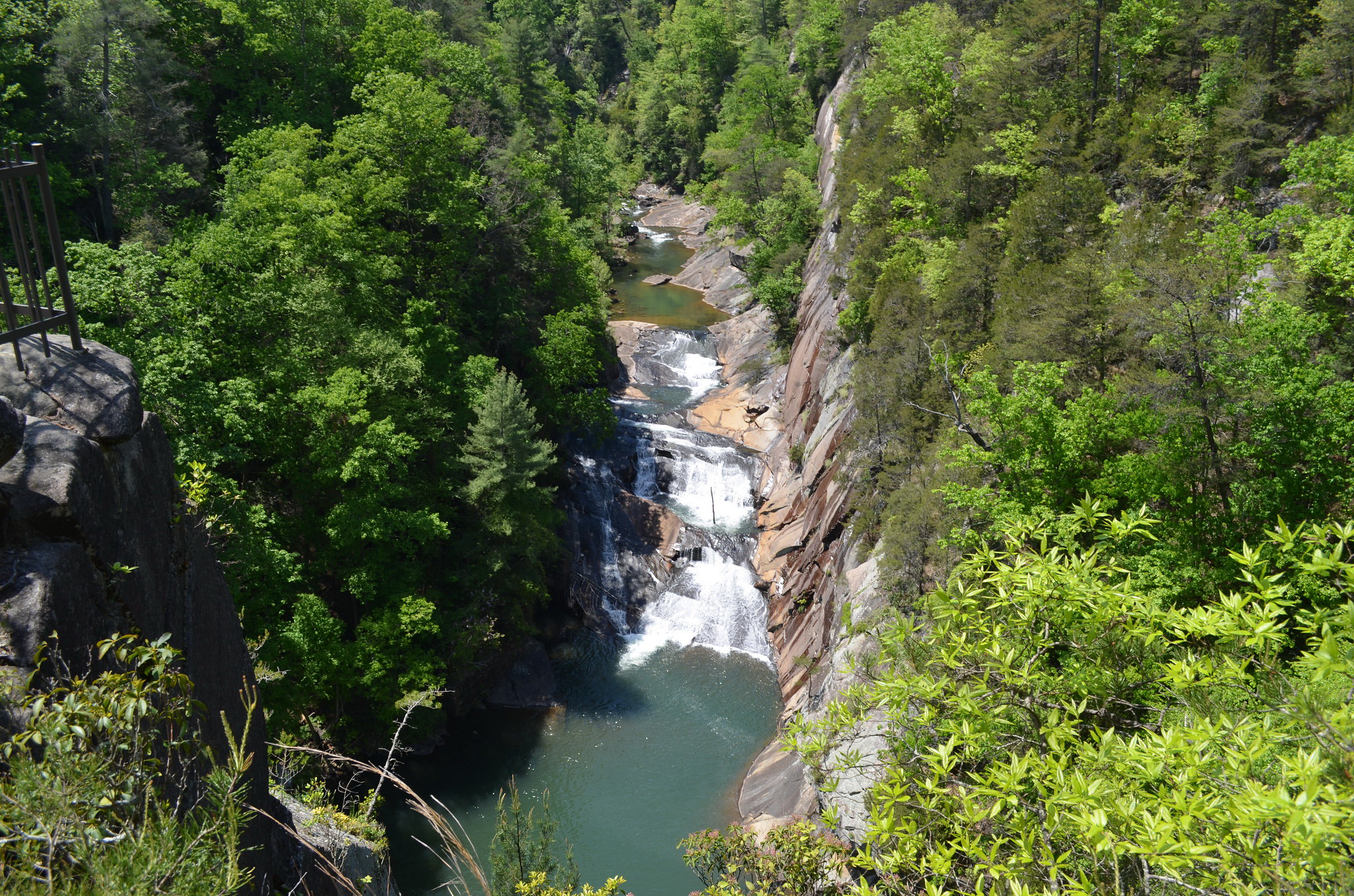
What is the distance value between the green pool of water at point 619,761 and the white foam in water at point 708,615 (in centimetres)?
46

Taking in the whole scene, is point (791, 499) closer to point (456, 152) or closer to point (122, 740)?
point (456, 152)

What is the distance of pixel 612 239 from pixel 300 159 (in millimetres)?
36577

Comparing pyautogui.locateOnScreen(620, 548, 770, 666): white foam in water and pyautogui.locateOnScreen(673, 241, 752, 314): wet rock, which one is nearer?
pyautogui.locateOnScreen(620, 548, 770, 666): white foam in water

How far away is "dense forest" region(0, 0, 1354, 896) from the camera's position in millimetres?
6570

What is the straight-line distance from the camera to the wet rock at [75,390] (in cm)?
745

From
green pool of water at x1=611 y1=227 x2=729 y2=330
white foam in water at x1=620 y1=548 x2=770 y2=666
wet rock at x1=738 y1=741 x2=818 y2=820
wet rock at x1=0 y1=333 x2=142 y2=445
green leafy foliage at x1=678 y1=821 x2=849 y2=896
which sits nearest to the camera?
wet rock at x1=0 y1=333 x2=142 y2=445

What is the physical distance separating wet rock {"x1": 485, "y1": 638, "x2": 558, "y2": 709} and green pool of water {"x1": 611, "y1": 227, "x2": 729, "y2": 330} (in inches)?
1013

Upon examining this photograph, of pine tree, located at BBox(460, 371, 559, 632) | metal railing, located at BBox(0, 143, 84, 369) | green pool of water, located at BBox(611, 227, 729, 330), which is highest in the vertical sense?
metal railing, located at BBox(0, 143, 84, 369)

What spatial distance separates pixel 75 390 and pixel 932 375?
18.6 m

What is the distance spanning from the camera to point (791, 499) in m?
30.2

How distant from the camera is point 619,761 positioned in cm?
2238

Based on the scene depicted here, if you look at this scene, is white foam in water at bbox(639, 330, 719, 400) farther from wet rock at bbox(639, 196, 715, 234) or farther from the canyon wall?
wet rock at bbox(639, 196, 715, 234)

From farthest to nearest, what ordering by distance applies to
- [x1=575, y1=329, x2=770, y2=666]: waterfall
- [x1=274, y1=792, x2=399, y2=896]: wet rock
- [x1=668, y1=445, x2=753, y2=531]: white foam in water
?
[x1=668, y1=445, x2=753, y2=531]: white foam in water, [x1=575, y1=329, x2=770, y2=666]: waterfall, [x1=274, y1=792, x2=399, y2=896]: wet rock

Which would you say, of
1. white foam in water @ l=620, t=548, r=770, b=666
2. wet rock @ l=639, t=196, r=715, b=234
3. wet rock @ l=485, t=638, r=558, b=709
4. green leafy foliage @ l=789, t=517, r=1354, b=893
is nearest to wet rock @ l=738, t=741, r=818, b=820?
white foam in water @ l=620, t=548, r=770, b=666
